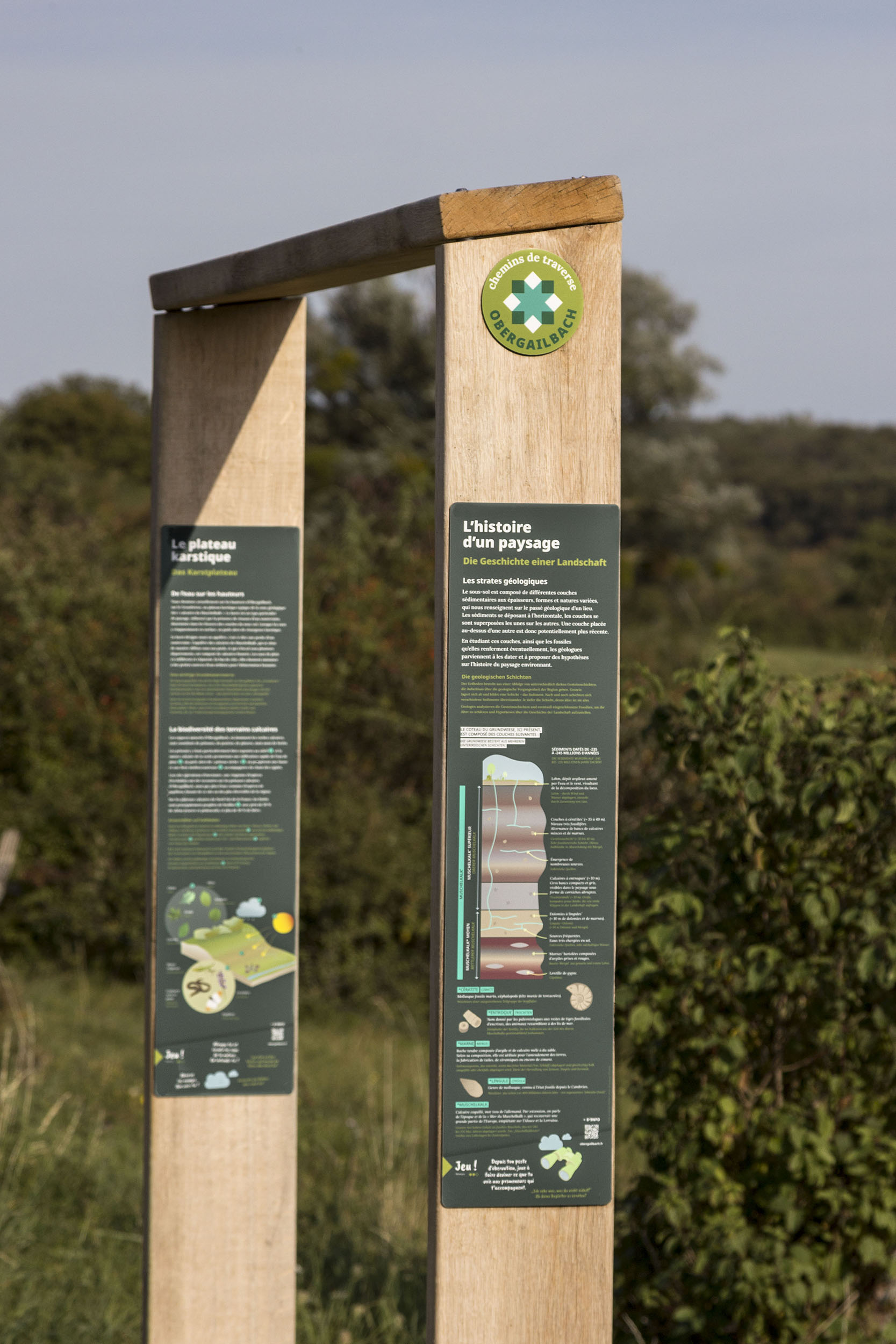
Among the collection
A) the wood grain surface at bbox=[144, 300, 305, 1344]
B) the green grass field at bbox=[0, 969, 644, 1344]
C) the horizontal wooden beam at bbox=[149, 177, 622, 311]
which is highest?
the horizontal wooden beam at bbox=[149, 177, 622, 311]

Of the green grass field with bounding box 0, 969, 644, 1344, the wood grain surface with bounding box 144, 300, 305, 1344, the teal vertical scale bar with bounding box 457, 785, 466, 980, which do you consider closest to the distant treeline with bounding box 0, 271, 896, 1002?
the green grass field with bounding box 0, 969, 644, 1344

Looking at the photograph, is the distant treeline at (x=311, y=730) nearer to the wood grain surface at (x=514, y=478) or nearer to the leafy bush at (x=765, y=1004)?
the leafy bush at (x=765, y=1004)

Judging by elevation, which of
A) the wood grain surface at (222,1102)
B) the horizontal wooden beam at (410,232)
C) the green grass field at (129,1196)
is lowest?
the green grass field at (129,1196)

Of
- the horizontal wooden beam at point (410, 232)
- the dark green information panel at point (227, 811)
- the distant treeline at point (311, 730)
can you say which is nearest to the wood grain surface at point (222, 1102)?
the dark green information panel at point (227, 811)

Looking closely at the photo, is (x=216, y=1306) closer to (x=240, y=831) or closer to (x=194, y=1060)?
(x=194, y=1060)

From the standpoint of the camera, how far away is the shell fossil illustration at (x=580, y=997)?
2016 millimetres

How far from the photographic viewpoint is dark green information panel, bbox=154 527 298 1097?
2822 mm

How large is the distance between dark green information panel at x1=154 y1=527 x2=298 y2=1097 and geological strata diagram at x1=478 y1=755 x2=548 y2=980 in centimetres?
99

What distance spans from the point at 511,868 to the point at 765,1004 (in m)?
1.53

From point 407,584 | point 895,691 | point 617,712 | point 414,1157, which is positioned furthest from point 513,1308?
point 407,584

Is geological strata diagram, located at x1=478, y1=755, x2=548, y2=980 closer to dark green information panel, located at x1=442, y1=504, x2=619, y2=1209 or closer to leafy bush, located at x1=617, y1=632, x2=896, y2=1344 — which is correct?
dark green information panel, located at x1=442, y1=504, x2=619, y2=1209

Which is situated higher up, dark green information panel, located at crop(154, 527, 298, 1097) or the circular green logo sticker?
the circular green logo sticker

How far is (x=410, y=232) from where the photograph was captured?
2055 millimetres

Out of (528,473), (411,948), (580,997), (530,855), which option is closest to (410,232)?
(528,473)
